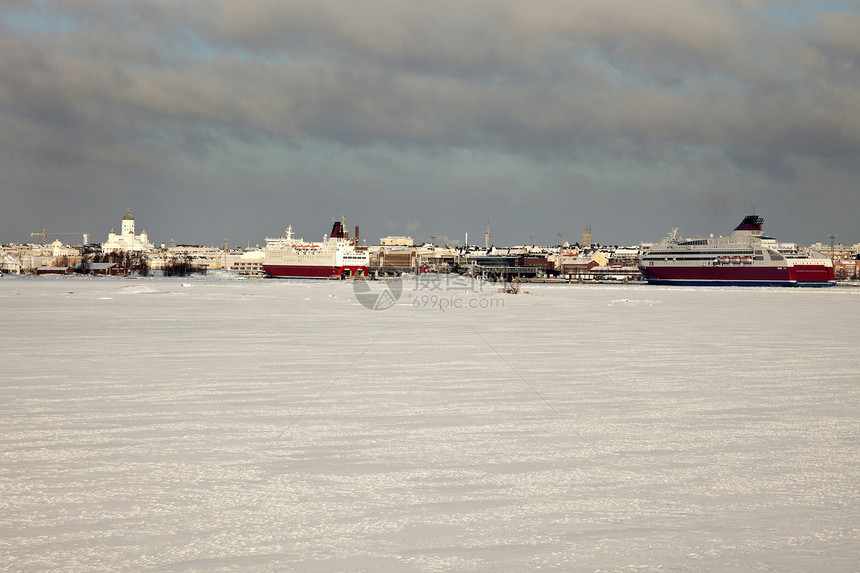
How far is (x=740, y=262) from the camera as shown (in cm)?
9544

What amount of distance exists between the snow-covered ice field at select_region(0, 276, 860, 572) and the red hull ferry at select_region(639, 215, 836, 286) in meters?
88.4

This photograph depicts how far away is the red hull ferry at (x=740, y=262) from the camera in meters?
93.7

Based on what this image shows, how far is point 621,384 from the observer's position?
1055 cm

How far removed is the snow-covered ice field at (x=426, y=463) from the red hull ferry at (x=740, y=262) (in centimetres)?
8845

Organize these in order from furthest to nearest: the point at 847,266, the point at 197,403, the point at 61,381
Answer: the point at 847,266, the point at 61,381, the point at 197,403

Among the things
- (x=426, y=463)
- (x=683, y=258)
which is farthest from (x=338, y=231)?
(x=426, y=463)

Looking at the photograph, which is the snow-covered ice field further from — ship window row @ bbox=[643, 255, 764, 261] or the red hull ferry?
ship window row @ bbox=[643, 255, 764, 261]

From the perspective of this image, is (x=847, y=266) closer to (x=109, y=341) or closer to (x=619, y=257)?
(x=619, y=257)

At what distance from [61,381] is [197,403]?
2.97 metres

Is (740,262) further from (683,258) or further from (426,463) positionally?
(426,463)

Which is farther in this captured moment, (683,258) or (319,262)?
(319,262)

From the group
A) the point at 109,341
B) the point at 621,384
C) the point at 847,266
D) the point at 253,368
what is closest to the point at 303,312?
the point at 109,341

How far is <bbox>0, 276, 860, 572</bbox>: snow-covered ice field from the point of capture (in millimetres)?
4234

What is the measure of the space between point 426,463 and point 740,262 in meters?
99.1
